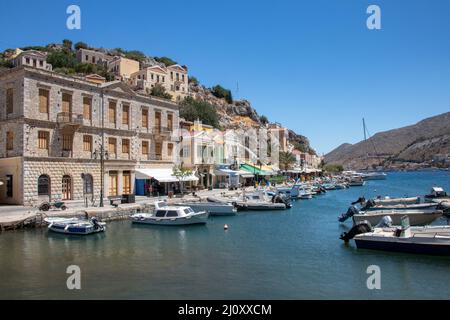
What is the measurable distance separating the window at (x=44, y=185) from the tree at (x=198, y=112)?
165 ft

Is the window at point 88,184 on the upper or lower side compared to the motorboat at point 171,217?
upper

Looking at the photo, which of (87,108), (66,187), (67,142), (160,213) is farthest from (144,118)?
(160,213)

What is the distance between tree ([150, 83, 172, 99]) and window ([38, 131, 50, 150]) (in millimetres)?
56050

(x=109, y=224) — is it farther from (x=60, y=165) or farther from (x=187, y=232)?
(x=60, y=165)

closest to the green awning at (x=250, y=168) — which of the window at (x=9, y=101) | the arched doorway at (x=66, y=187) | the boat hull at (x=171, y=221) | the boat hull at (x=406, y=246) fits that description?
the arched doorway at (x=66, y=187)

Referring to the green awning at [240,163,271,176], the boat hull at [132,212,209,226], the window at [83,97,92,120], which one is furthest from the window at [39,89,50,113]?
the green awning at [240,163,271,176]

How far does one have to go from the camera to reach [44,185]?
33.6 metres

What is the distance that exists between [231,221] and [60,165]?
54.6ft

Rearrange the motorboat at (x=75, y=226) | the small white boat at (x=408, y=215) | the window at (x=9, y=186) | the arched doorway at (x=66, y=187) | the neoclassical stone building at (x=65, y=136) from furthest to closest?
the arched doorway at (x=66, y=187) → the window at (x=9, y=186) → the neoclassical stone building at (x=65, y=136) → the small white boat at (x=408, y=215) → the motorboat at (x=75, y=226)

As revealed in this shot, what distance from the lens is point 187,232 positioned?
27.5m

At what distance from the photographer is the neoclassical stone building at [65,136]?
106ft

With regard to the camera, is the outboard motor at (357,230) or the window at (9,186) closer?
the outboard motor at (357,230)

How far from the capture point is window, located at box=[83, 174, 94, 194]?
3734 cm

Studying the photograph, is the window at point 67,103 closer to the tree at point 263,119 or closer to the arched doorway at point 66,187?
the arched doorway at point 66,187
